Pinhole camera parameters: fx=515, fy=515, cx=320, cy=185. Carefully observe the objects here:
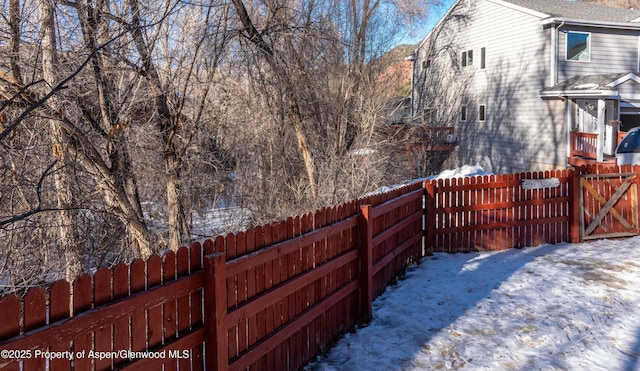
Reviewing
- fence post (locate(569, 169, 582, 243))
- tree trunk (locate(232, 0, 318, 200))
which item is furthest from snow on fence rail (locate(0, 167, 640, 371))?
tree trunk (locate(232, 0, 318, 200))

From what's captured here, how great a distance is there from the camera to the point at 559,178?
938 cm

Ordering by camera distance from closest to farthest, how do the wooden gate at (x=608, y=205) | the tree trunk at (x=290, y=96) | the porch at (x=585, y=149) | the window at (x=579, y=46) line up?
the wooden gate at (x=608, y=205), the tree trunk at (x=290, y=96), the porch at (x=585, y=149), the window at (x=579, y=46)

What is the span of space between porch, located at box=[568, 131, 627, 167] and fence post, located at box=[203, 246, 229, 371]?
639 inches

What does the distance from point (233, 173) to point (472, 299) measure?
701 cm

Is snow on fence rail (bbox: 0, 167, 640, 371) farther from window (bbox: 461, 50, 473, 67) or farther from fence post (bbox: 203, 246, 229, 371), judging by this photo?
window (bbox: 461, 50, 473, 67)

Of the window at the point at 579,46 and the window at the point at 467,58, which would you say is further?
the window at the point at 467,58

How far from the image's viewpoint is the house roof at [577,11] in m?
20.2

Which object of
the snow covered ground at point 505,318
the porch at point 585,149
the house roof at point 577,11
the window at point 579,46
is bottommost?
the snow covered ground at point 505,318

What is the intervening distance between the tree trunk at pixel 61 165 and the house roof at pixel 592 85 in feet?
55.0

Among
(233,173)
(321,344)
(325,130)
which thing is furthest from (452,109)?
(321,344)

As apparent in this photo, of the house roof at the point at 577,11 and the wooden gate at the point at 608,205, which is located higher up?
the house roof at the point at 577,11

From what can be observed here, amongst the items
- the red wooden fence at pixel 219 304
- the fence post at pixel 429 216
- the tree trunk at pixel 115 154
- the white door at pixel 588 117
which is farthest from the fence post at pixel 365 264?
the white door at pixel 588 117

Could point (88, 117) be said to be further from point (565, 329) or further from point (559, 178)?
point (559, 178)

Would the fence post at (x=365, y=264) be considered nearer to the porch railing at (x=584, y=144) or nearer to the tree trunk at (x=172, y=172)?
the tree trunk at (x=172, y=172)
